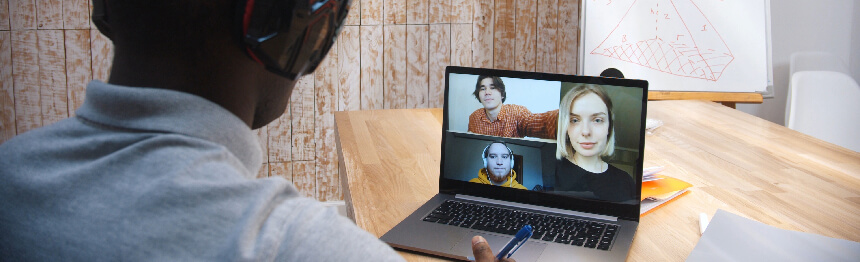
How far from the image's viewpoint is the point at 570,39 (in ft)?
11.0

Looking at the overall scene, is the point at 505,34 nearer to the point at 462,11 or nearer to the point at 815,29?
the point at 462,11

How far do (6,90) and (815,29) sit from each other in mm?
3686

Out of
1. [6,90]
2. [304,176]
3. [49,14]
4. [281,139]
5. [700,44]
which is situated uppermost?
[49,14]

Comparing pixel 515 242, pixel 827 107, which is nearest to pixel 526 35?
pixel 827 107

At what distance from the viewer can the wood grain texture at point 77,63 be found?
2824 millimetres

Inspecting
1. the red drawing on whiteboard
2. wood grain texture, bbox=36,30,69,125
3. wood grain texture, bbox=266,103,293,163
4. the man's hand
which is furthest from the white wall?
wood grain texture, bbox=36,30,69,125

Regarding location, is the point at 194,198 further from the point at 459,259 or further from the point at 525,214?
the point at 525,214

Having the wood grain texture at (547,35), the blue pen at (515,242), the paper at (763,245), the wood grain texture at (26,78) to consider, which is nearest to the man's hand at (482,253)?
the blue pen at (515,242)

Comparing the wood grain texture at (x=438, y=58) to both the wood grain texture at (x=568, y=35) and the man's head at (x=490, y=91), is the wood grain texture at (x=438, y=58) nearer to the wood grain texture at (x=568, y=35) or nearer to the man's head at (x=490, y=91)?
the wood grain texture at (x=568, y=35)

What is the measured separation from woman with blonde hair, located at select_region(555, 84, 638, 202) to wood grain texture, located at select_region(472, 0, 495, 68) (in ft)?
6.82

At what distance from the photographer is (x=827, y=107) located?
3.04 m

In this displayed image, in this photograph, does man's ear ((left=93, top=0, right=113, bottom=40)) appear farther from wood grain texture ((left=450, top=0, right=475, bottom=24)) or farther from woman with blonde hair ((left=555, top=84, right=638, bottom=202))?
wood grain texture ((left=450, top=0, right=475, bottom=24))

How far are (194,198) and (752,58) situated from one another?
2833 mm

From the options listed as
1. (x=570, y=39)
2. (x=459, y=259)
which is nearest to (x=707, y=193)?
→ (x=459, y=259)
